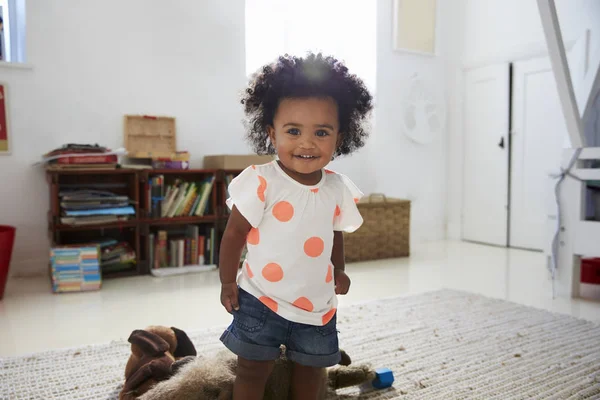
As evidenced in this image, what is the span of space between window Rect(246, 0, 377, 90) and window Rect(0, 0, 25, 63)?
4.68 ft

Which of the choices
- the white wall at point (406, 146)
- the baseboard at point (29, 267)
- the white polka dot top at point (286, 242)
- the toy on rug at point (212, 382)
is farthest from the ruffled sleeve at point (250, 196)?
the white wall at point (406, 146)

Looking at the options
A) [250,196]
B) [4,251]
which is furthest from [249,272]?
[4,251]

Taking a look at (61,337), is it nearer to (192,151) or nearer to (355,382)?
(355,382)

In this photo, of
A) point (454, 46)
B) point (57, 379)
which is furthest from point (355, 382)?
point (454, 46)

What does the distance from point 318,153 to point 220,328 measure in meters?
1.06

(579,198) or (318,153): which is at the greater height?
(318,153)

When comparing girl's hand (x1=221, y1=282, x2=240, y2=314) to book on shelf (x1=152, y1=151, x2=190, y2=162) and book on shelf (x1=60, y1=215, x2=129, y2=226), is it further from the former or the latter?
book on shelf (x1=152, y1=151, x2=190, y2=162)

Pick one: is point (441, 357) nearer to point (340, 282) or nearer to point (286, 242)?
point (340, 282)

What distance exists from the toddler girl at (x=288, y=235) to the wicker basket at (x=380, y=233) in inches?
88.0

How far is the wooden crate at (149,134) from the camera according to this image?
3.06 meters

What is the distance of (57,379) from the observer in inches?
52.9

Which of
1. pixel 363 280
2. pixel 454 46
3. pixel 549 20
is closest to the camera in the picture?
pixel 549 20

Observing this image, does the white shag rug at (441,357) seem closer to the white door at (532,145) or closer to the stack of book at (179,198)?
the stack of book at (179,198)

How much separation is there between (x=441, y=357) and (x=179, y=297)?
1.30 metres
